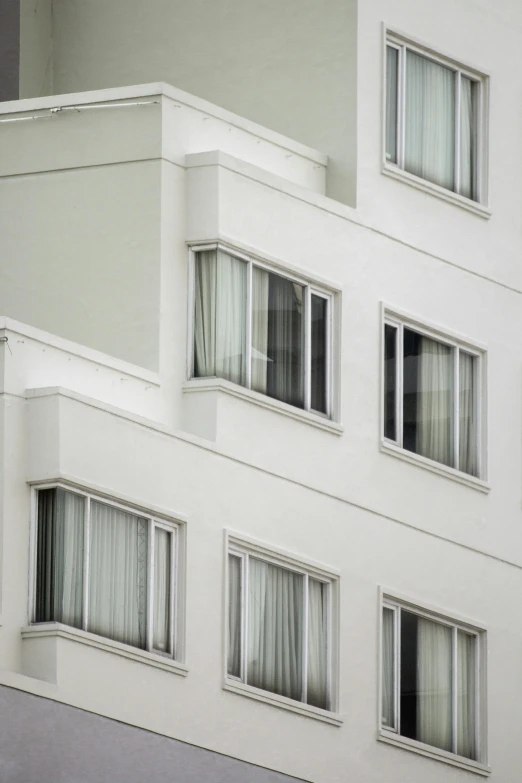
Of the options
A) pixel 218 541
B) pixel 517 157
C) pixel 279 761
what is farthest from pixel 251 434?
pixel 517 157

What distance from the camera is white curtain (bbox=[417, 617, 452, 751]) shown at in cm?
3266

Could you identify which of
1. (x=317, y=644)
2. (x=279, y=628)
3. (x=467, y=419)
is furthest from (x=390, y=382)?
(x=279, y=628)

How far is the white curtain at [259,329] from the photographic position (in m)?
31.2

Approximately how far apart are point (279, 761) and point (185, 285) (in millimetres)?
6094

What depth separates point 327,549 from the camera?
1234 inches

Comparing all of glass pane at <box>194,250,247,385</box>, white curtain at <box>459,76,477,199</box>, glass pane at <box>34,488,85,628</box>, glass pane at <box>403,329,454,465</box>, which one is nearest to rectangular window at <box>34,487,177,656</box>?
glass pane at <box>34,488,85,628</box>

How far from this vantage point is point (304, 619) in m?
30.9

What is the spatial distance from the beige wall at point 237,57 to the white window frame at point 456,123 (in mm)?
727

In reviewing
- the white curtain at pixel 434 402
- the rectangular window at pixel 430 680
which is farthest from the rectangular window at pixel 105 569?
the white curtain at pixel 434 402

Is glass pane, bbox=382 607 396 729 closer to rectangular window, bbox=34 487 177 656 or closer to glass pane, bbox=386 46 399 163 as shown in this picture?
rectangular window, bbox=34 487 177 656

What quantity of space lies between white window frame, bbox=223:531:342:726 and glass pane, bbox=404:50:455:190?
6.45m

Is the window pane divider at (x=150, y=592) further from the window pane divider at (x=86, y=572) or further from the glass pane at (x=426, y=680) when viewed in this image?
the glass pane at (x=426, y=680)

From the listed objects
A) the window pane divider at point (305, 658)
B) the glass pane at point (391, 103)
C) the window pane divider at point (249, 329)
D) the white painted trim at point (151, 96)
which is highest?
the glass pane at point (391, 103)

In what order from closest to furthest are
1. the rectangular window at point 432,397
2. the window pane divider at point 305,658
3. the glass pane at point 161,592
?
the glass pane at point 161,592, the window pane divider at point 305,658, the rectangular window at point 432,397
